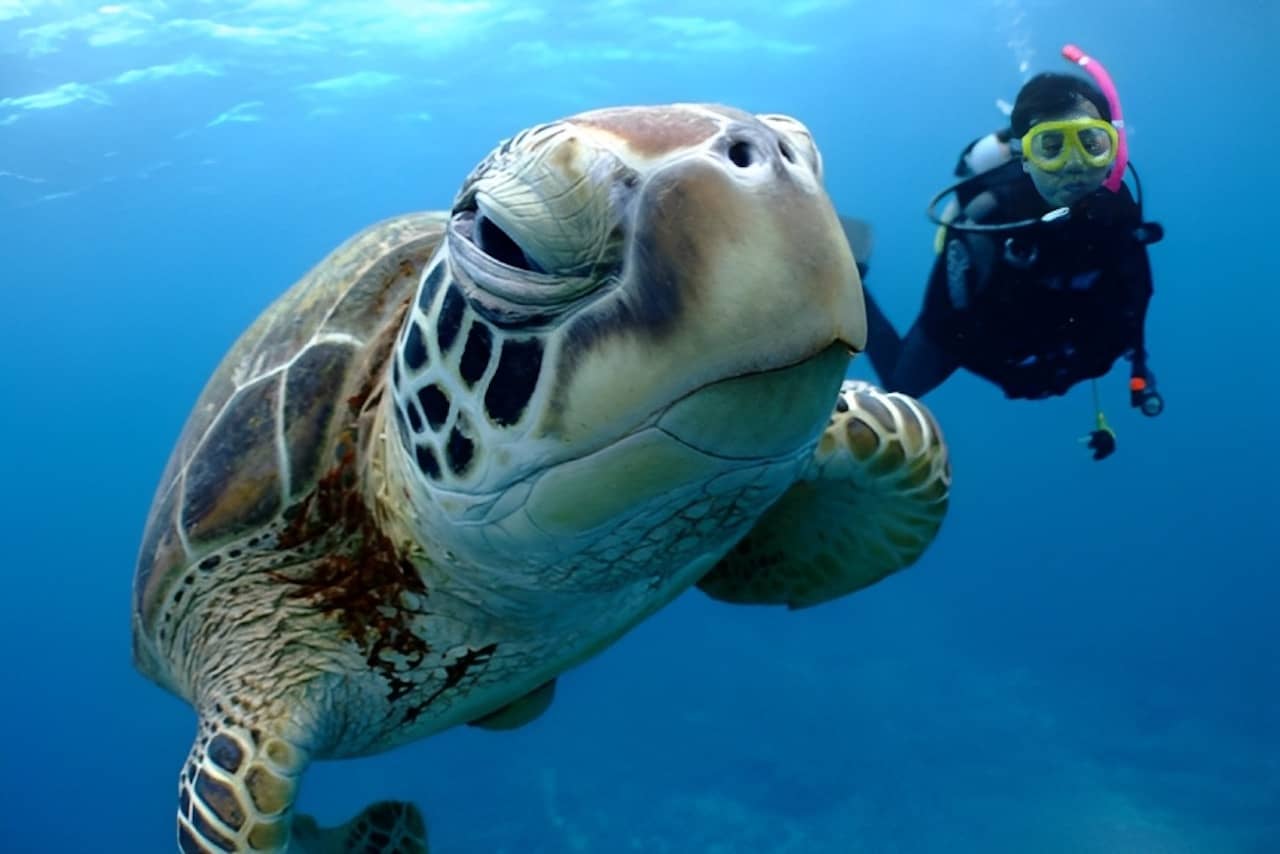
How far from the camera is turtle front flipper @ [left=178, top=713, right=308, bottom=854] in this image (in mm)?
1882

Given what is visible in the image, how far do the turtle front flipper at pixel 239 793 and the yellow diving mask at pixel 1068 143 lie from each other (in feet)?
14.0

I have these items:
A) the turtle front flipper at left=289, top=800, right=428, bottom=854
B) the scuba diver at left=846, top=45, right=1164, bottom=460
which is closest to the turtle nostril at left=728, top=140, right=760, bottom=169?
the turtle front flipper at left=289, top=800, right=428, bottom=854

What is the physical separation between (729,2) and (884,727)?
13972 millimetres

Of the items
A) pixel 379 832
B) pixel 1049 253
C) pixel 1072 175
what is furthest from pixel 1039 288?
pixel 379 832

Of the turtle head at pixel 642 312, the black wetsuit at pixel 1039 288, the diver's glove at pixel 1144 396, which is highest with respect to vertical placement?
the turtle head at pixel 642 312

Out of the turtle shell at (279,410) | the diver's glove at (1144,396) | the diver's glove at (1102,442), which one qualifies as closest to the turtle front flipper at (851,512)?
the turtle shell at (279,410)

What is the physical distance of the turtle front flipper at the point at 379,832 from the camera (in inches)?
104

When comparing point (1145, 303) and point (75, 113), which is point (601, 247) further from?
point (75, 113)

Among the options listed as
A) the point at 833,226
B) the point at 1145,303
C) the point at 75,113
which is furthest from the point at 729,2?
the point at 833,226

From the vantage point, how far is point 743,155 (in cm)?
106

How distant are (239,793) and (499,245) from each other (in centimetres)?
129

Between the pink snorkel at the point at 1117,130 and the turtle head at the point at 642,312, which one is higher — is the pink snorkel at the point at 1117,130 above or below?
below

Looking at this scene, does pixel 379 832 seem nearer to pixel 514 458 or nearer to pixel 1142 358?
pixel 514 458

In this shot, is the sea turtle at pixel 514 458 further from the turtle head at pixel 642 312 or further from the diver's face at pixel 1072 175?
the diver's face at pixel 1072 175
